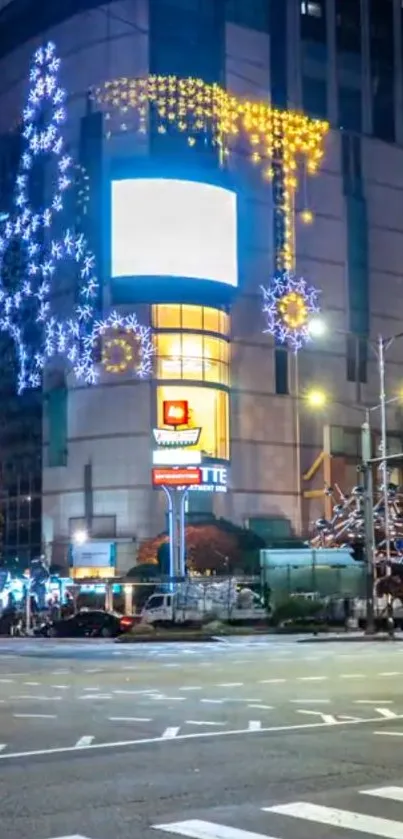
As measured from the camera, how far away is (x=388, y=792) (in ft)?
32.0

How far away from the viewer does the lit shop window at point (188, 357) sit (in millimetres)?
70125

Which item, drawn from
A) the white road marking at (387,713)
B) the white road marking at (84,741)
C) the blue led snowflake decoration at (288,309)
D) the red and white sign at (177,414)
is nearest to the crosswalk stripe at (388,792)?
the white road marking at (84,741)

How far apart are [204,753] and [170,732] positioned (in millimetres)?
2152

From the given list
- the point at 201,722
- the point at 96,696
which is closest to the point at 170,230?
the point at 96,696

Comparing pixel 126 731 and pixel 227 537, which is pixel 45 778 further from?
pixel 227 537

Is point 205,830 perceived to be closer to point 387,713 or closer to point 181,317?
point 387,713

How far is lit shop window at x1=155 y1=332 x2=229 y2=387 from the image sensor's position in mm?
70125

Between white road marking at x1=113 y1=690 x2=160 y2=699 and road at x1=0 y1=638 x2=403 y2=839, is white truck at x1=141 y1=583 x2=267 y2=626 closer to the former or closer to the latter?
road at x1=0 y1=638 x2=403 y2=839

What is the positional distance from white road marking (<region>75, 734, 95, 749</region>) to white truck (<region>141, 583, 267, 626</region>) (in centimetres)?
3548

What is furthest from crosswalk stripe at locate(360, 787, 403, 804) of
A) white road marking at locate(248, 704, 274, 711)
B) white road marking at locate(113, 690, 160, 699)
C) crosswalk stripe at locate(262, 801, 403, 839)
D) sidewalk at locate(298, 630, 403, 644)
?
sidewalk at locate(298, 630, 403, 644)

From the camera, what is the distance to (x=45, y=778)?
10.9 metres

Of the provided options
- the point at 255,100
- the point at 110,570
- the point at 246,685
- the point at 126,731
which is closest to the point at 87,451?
the point at 110,570

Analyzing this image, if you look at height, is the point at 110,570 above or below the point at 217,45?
below

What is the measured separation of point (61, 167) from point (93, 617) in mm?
34569
